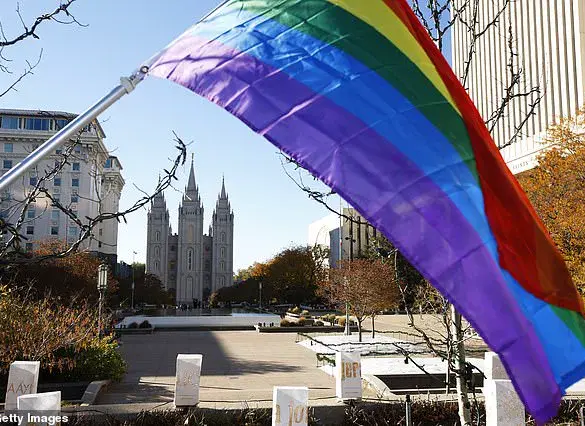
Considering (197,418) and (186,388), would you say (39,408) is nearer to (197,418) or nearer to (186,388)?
(197,418)

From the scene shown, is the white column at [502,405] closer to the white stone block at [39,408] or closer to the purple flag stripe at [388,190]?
the white stone block at [39,408]

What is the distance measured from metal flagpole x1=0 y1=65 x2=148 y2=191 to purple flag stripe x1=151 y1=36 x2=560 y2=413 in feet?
0.78

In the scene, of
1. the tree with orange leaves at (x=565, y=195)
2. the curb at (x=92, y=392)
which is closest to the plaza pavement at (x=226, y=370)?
the curb at (x=92, y=392)

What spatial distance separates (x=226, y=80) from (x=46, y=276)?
40152 mm

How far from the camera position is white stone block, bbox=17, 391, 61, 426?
7.50 m

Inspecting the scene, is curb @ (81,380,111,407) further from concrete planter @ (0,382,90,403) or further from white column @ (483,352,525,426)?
white column @ (483,352,525,426)

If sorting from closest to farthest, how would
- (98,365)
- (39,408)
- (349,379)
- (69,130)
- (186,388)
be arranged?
(69,130) < (39,408) < (186,388) < (349,379) < (98,365)

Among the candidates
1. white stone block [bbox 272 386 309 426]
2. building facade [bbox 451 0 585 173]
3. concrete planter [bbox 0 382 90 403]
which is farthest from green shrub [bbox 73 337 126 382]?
building facade [bbox 451 0 585 173]

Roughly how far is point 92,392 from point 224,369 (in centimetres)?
748

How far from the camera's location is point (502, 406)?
8320 millimetres

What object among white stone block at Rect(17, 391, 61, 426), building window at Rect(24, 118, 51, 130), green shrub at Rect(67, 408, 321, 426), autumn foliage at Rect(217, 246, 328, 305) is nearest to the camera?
white stone block at Rect(17, 391, 61, 426)

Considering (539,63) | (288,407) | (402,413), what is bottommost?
(402,413)

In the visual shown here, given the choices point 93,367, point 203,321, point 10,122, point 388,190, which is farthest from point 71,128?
point 10,122

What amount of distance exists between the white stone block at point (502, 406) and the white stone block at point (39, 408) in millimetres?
5723
